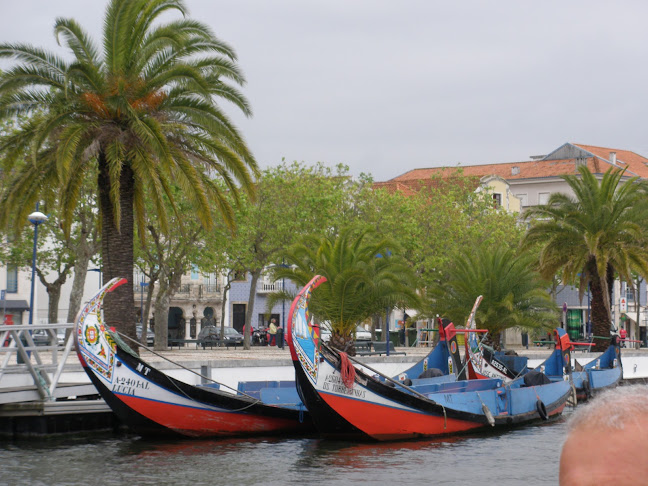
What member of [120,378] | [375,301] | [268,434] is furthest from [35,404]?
[375,301]

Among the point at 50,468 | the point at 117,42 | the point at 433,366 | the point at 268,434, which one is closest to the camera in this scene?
the point at 50,468

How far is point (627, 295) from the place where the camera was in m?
86.8

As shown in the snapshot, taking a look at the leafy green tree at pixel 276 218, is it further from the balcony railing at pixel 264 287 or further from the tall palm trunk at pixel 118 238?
the balcony railing at pixel 264 287

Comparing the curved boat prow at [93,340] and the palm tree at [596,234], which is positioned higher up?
the palm tree at [596,234]

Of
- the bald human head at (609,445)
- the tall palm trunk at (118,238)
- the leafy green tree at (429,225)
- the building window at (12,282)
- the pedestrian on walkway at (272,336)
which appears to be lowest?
the bald human head at (609,445)

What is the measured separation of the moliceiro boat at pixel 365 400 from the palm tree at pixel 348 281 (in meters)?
9.29

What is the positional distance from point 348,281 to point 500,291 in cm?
916

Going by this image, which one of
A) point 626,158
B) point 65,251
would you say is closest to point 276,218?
point 65,251

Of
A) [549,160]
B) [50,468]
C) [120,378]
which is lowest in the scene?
[50,468]

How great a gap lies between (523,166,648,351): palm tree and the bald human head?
38028mm

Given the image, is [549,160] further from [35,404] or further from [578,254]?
[35,404]

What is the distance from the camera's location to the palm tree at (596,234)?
3869 centimetres

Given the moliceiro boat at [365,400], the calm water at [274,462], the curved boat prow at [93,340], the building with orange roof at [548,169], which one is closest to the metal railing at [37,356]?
the curved boat prow at [93,340]

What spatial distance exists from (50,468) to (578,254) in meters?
27.7
